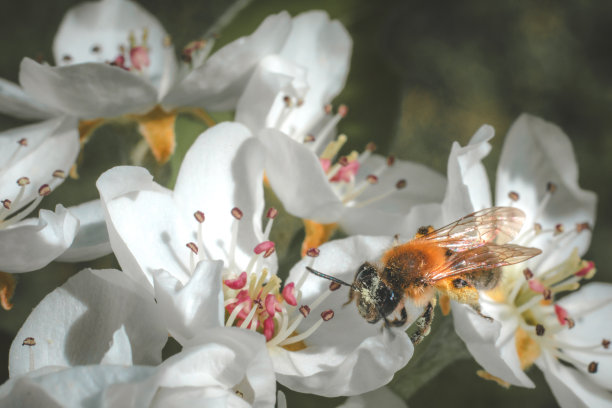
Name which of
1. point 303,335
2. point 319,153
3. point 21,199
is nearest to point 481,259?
point 303,335

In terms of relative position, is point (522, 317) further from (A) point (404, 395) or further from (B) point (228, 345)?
(B) point (228, 345)

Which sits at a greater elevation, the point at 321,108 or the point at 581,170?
the point at 321,108

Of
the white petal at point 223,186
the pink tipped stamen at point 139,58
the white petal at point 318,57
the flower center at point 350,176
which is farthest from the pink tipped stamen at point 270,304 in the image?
the pink tipped stamen at point 139,58

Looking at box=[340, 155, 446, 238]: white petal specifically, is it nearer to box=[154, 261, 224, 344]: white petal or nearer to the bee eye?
the bee eye

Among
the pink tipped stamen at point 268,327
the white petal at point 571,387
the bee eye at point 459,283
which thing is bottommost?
the white petal at point 571,387

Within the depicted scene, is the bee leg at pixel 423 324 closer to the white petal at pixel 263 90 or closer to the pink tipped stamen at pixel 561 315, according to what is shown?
the pink tipped stamen at pixel 561 315

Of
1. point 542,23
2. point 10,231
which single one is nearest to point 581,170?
point 542,23

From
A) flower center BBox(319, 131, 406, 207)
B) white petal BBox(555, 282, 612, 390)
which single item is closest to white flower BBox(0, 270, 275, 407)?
flower center BBox(319, 131, 406, 207)
